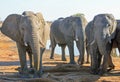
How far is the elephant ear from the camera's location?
13617 millimetres

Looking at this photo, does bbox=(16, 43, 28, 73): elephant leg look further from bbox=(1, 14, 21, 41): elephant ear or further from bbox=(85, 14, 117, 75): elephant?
bbox=(85, 14, 117, 75): elephant

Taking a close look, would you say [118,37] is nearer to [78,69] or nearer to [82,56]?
[78,69]

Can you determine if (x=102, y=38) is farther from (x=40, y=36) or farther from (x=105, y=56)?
(x=40, y=36)

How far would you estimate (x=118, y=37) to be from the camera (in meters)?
13.7

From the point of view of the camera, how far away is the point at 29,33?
41.6 ft

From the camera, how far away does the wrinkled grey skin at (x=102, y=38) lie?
43.4 feet

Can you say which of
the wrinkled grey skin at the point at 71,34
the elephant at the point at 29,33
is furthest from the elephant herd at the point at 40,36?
the wrinkled grey skin at the point at 71,34

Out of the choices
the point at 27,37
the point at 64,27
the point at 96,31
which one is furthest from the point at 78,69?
the point at 64,27

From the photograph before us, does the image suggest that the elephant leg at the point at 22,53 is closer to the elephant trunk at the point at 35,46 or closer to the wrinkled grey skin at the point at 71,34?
the elephant trunk at the point at 35,46

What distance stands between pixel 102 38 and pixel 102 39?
3cm

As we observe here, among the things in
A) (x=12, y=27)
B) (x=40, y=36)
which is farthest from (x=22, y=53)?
(x=40, y=36)

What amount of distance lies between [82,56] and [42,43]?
3973 millimetres

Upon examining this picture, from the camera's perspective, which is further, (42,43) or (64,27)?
(64,27)

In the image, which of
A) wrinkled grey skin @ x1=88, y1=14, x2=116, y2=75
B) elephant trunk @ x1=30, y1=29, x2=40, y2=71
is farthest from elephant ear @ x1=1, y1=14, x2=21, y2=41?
wrinkled grey skin @ x1=88, y1=14, x2=116, y2=75
